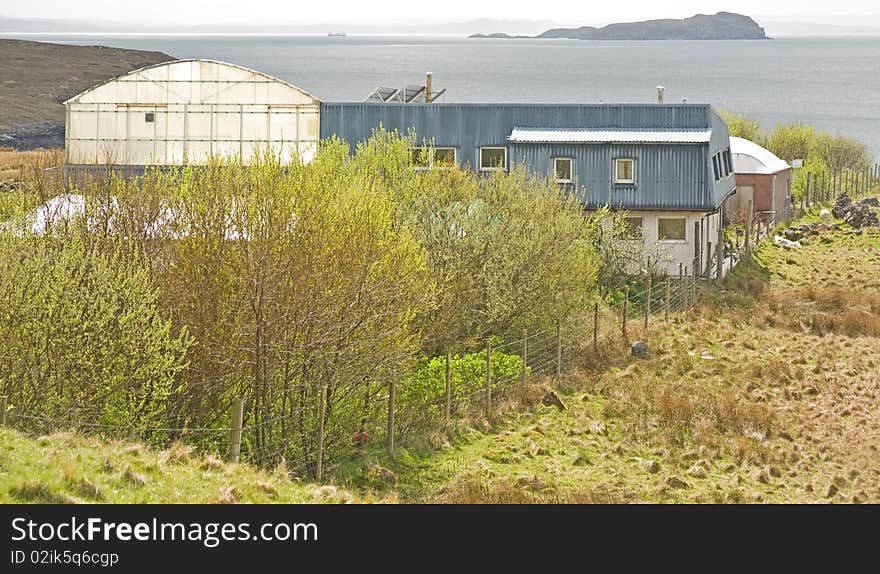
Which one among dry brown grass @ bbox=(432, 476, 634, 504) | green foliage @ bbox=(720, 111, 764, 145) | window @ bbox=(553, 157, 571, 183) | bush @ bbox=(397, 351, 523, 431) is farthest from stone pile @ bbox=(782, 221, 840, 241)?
dry brown grass @ bbox=(432, 476, 634, 504)

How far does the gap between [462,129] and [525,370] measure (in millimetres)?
17628

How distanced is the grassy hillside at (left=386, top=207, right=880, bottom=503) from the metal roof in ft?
27.1

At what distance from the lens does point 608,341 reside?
86.5ft

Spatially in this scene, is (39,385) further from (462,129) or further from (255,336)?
(462,129)

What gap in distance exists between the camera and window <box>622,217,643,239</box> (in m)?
35.6

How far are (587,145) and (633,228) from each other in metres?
3.07

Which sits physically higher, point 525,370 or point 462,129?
point 462,129

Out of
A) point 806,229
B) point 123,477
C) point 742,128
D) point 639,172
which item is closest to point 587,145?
point 639,172

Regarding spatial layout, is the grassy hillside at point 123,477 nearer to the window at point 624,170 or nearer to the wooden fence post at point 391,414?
the wooden fence post at point 391,414

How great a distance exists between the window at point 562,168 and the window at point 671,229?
3.21m

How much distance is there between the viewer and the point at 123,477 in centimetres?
1288

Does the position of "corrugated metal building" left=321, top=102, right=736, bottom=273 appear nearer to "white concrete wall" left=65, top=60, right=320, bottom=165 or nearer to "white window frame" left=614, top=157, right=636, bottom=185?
"white window frame" left=614, top=157, right=636, bottom=185
